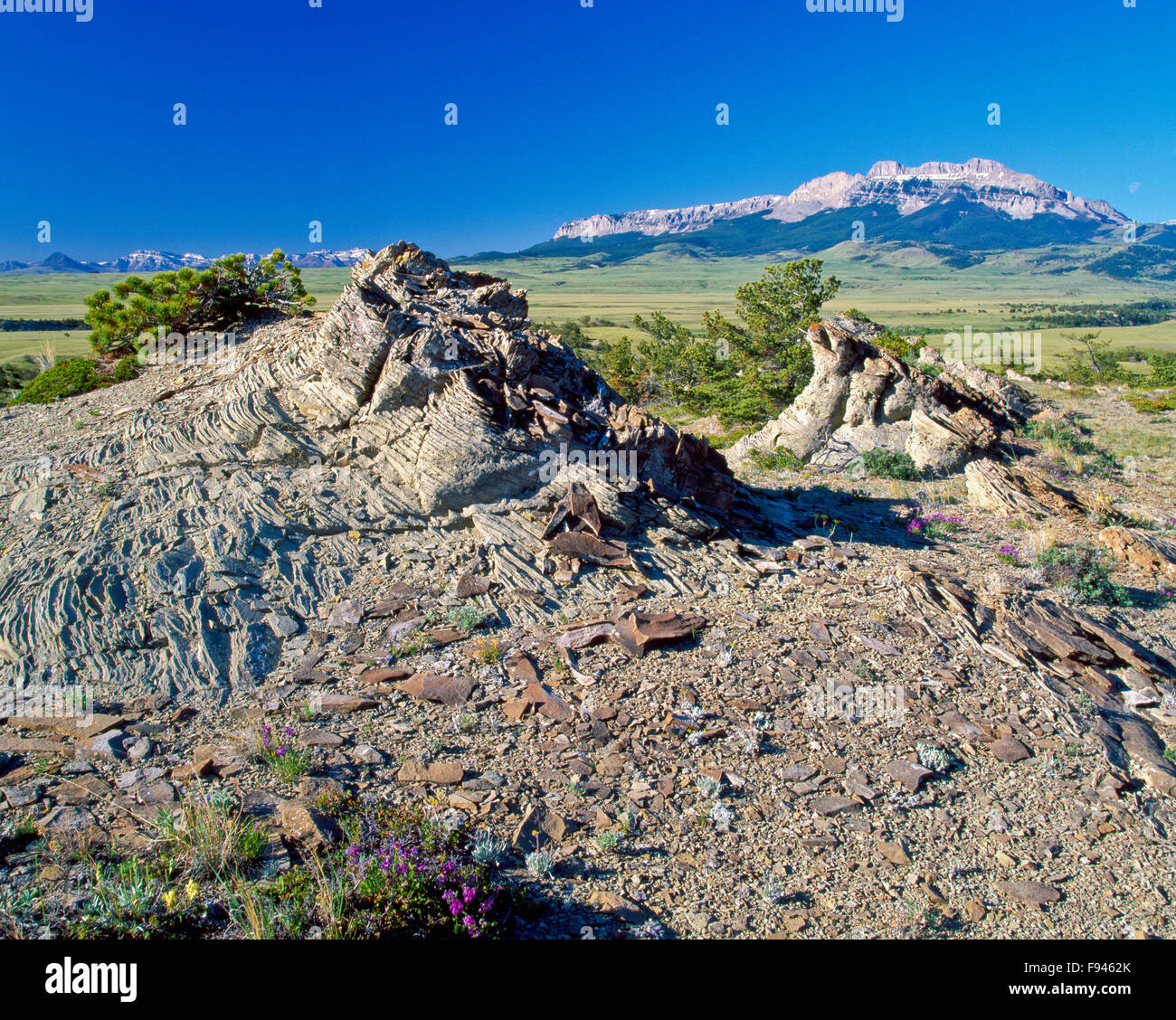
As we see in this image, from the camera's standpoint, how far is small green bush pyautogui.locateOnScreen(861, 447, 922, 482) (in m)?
17.4

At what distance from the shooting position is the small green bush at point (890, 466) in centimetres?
1738

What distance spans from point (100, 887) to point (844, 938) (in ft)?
17.3

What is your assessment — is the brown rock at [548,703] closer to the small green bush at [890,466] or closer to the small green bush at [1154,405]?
the small green bush at [890,466]

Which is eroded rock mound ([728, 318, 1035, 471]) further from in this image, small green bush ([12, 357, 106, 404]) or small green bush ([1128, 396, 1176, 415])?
small green bush ([12, 357, 106, 404])

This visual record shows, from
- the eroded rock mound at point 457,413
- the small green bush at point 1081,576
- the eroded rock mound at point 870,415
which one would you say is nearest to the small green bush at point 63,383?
the eroded rock mound at point 457,413

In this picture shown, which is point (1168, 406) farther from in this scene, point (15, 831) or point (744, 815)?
point (15, 831)

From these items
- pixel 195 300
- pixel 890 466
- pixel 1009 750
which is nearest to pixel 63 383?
pixel 195 300

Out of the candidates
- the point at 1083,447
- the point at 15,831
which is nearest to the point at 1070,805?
the point at 15,831

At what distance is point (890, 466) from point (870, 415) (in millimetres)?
2234

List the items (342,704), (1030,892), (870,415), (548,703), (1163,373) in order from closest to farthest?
(1030,892), (342,704), (548,703), (870,415), (1163,373)

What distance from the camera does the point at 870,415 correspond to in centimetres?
1923

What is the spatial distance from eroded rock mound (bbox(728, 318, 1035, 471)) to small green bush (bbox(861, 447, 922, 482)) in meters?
0.60

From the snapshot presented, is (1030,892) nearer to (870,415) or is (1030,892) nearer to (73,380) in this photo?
(870,415)

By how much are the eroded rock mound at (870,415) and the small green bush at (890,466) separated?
0.60m
